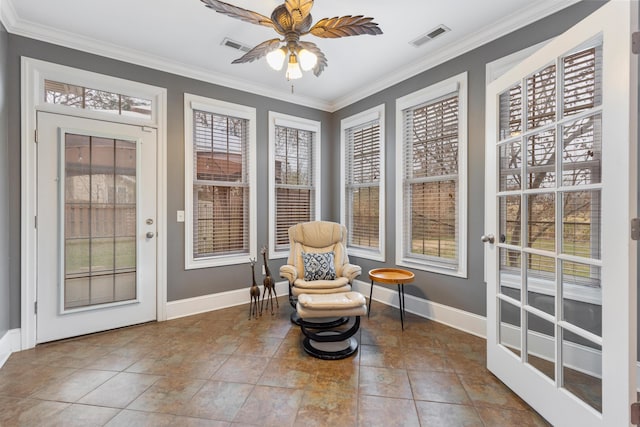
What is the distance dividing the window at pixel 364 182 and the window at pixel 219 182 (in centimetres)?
136

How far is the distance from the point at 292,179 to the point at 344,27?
7.73ft

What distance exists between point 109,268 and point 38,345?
0.78 meters

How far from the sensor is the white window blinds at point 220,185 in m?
3.33

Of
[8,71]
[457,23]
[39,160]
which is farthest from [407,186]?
[8,71]

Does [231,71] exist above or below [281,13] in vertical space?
above

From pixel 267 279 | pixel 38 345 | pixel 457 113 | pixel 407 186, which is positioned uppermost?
pixel 457 113

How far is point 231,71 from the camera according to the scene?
10.7 ft

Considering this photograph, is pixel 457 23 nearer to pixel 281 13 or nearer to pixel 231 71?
pixel 281 13

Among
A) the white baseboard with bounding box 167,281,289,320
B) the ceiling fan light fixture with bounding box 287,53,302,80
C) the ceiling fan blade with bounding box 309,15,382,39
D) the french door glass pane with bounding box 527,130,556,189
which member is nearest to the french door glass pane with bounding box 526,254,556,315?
the french door glass pane with bounding box 527,130,556,189

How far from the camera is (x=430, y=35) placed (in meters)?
2.60

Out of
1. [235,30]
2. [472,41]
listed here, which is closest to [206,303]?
[235,30]

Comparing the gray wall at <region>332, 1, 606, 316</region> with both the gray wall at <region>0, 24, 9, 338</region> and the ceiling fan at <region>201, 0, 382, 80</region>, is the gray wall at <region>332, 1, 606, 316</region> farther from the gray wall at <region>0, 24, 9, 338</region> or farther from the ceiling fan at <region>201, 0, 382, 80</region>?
the gray wall at <region>0, 24, 9, 338</region>

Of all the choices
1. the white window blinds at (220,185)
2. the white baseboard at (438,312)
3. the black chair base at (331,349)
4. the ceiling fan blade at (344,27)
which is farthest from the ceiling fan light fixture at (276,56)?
the white baseboard at (438,312)

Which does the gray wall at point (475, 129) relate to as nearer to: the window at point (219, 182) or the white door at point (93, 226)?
the window at point (219, 182)
